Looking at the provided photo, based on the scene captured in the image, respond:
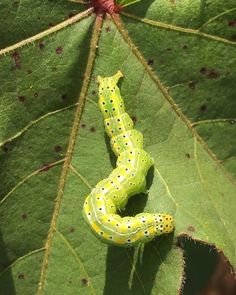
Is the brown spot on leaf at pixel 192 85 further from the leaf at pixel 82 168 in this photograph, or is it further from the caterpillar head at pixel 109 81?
the caterpillar head at pixel 109 81

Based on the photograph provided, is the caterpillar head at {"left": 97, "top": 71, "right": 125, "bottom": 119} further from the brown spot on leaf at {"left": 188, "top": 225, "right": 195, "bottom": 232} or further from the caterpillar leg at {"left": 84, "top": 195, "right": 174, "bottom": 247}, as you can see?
the brown spot on leaf at {"left": 188, "top": 225, "right": 195, "bottom": 232}

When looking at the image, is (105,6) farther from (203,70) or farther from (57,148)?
(57,148)

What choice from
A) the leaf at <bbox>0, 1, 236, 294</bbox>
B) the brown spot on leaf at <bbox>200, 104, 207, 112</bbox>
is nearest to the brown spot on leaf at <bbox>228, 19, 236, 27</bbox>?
the leaf at <bbox>0, 1, 236, 294</bbox>

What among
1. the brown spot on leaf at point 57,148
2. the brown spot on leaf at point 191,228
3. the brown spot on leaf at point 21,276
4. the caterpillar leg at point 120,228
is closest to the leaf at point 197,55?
the brown spot on leaf at point 191,228

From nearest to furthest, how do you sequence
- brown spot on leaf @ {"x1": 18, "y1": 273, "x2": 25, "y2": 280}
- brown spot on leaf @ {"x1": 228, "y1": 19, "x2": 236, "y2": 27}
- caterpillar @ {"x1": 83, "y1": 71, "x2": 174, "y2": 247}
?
brown spot on leaf @ {"x1": 228, "y1": 19, "x2": 236, "y2": 27}
caterpillar @ {"x1": 83, "y1": 71, "x2": 174, "y2": 247}
brown spot on leaf @ {"x1": 18, "y1": 273, "x2": 25, "y2": 280}

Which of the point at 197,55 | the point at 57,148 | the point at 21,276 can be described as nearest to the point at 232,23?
the point at 197,55

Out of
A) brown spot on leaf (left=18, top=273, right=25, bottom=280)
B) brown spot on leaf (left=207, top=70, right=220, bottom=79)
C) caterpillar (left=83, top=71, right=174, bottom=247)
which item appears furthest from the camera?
brown spot on leaf (left=18, top=273, right=25, bottom=280)
